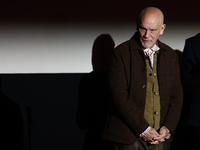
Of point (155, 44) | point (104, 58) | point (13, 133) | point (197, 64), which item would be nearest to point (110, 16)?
point (104, 58)

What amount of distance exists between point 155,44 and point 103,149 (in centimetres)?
128

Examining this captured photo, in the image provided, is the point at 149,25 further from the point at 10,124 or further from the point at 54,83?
the point at 10,124

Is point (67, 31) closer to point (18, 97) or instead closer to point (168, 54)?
point (18, 97)

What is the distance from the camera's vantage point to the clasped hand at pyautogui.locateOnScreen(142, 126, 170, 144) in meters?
1.60

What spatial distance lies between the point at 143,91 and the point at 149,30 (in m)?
0.39

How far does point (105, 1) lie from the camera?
236cm

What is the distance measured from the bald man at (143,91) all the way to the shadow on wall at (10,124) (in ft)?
3.58

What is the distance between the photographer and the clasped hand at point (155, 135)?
1.60m

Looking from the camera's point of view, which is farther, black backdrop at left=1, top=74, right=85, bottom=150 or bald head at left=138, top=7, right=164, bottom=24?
black backdrop at left=1, top=74, right=85, bottom=150

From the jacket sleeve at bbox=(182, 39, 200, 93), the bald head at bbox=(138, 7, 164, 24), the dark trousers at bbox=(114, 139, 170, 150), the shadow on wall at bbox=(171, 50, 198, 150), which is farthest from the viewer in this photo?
the shadow on wall at bbox=(171, 50, 198, 150)

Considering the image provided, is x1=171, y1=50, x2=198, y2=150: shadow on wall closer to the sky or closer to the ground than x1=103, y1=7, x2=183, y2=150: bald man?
closer to the ground

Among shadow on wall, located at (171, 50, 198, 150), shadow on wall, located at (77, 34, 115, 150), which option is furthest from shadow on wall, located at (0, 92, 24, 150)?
shadow on wall, located at (171, 50, 198, 150)

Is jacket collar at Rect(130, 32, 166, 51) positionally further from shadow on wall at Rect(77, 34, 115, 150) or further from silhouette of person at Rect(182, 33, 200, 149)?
shadow on wall at Rect(77, 34, 115, 150)

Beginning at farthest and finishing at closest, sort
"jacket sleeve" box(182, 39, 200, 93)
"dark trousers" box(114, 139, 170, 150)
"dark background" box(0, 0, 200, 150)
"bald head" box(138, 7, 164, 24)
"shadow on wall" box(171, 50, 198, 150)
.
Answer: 1. "shadow on wall" box(171, 50, 198, 150)
2. "dark background" box(0, 0, 200, 150)
3. "jacket sleeve" box(182, 39, 200, 93)
4. "dark trousers" box(114, 139, 170, 150)
5. "bald head" box(138, 7, 164, 24)
